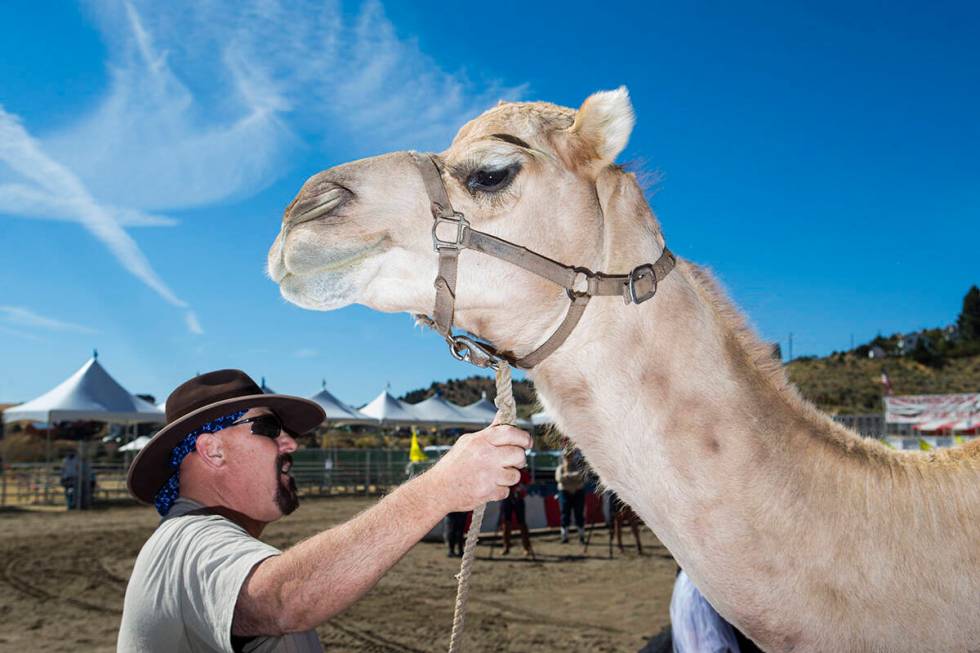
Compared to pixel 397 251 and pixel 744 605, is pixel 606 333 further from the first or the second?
pixel 744 605

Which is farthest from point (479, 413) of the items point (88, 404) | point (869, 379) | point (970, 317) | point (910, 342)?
point (910, 342)

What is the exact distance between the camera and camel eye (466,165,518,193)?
2.14 meters

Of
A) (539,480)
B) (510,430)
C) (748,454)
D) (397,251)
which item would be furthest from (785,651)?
(539,480)

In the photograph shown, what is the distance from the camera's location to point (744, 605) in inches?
75.1

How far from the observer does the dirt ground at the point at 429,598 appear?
8.99 m

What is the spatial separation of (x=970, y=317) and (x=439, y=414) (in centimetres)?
6658

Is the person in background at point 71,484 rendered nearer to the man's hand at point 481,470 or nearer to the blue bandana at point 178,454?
the blue bandana at point 178,454

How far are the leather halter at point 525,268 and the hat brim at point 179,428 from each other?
101cm

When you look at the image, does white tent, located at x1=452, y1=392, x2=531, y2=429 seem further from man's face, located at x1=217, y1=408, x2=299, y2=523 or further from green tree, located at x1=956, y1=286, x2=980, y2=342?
green tree, located at x1=956, y1=286, x2=980, y2=342

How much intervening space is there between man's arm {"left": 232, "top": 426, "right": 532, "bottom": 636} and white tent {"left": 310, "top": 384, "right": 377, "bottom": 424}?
2782 cm

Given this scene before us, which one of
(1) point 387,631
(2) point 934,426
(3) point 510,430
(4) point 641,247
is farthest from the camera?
(2) point 934,426

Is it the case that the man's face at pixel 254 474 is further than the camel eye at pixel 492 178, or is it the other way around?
the man's face at pixel 254 474

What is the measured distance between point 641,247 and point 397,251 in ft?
2.32

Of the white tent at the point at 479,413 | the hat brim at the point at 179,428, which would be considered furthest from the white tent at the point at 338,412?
the hat brim at the point at 179,428
